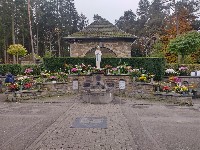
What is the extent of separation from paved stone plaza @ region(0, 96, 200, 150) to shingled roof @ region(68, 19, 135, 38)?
12743mm

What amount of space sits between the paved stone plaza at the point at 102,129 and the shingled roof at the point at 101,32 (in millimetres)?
12743

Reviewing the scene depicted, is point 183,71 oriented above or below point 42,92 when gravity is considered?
above

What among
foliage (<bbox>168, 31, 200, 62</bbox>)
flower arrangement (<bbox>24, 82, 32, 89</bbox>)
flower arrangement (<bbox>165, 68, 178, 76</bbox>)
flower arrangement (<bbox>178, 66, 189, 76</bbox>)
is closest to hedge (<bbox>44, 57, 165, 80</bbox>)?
flower arrangement (<bbox>165, 68, 178, 76</bbox>)

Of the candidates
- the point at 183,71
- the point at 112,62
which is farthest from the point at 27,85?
the point at 183,71

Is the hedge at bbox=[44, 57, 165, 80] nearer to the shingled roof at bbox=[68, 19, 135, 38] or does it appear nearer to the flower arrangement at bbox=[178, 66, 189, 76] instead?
the flower arrangement at bbox=[178, 66, 189, 76]

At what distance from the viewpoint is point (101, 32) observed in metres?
25.6

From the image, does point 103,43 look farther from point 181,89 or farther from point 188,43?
point 181,89

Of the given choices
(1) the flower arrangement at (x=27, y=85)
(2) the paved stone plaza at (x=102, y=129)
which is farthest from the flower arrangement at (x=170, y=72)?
(1) the flower arrangement at (x=27, y=85)

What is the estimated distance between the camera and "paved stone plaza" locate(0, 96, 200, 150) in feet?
22.6

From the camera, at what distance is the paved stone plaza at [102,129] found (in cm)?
689

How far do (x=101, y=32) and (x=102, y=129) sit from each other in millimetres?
18080

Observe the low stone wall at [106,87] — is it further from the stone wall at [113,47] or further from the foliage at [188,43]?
the foliage at [188,43]

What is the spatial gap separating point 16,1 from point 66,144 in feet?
127

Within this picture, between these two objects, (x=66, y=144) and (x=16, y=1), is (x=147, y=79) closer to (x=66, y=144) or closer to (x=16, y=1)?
(x=66, y=144)
